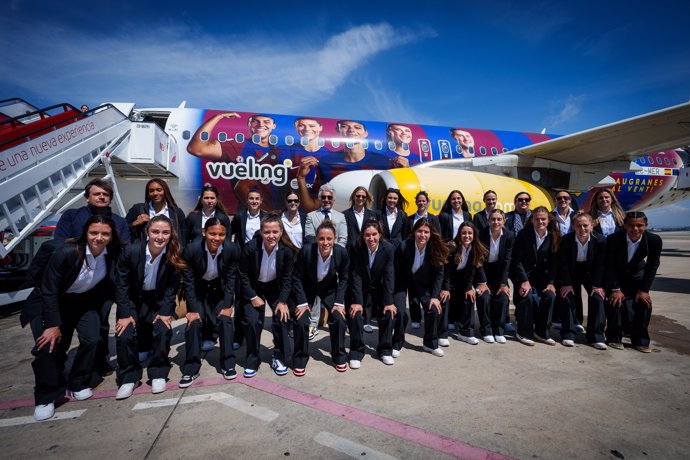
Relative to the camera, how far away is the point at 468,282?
14.3 ft

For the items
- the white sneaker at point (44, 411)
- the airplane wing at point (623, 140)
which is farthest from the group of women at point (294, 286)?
the airplane wing at point (623, 140)

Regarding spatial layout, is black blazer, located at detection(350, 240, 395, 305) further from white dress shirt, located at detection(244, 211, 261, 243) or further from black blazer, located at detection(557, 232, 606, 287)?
black blazer, located at detection(557, 232, 606, 287)

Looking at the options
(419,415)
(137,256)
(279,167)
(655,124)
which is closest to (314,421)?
(419,415)

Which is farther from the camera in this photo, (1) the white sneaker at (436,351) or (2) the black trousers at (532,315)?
(2) the black trousers at (532,315)

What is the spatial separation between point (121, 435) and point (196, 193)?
6.57m

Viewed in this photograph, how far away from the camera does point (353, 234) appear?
477cm

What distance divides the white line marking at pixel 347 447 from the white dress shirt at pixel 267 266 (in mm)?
1840

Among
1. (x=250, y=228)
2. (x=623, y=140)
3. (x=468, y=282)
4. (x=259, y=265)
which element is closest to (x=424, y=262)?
(x=468, y=282)

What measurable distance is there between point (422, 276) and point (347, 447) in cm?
244

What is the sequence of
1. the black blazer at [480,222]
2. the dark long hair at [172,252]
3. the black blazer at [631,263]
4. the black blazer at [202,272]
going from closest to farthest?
the dark long hair at [172,252], the black blazer at [202,272], the black blazer at [631,263], the black blazer at [480,222]

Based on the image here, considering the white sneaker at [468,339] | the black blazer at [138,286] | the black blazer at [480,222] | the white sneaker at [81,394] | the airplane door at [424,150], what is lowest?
the white sneaker at [81,394]

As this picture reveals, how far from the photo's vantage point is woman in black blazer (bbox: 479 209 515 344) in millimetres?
4266

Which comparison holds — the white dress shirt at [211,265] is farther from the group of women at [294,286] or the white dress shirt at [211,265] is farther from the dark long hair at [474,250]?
the dark long hair at [474,250]

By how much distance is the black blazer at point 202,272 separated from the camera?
3371 mm
